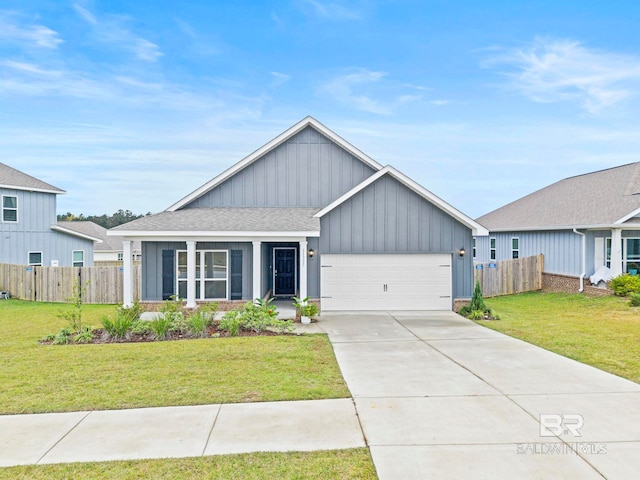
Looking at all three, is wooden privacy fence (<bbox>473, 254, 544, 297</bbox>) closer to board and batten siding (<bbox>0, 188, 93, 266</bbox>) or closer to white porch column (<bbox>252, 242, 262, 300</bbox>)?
white porch column (<bbox>252, 242, 262, 300</bbox>)

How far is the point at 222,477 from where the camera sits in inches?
167

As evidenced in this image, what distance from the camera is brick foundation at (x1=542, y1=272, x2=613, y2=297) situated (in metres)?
18.0

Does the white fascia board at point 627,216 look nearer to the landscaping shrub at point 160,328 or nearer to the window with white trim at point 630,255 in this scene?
the window with white trim at point 630,255

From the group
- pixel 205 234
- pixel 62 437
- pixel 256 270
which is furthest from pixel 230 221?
pixel 62 437

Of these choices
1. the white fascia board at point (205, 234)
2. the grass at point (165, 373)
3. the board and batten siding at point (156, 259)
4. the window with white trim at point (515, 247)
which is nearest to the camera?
the grass at point (165, 373)

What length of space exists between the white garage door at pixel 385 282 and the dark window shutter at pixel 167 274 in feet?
16.5

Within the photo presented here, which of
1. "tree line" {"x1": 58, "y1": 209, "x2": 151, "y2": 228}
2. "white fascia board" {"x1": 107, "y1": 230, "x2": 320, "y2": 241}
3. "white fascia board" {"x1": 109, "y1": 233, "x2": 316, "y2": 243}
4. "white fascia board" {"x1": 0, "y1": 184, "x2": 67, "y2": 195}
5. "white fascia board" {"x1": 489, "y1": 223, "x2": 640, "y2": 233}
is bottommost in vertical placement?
"white fascia board" {"x1": 109, "y1": 233, "x2": 316, "y2": 243}

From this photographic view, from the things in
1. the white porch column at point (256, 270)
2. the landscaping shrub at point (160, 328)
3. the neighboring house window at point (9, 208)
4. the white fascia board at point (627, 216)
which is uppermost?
the neighboring house window at point (9, 208)

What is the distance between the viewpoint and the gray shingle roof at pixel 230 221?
1421 cm

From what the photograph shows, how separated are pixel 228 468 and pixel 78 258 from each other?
79.9 feet


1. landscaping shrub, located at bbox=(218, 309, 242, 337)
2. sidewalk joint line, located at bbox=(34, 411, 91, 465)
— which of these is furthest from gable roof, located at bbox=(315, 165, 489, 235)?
sidewalk joint line, located at bbox=(34, 411, 91, 465)

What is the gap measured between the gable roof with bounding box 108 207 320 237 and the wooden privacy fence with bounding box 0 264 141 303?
4.40m

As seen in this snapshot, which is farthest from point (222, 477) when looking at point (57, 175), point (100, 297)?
point (57, 175)

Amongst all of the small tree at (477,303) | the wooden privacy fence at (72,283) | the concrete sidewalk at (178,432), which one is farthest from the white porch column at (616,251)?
the wooden privacy fence at (72,283)
